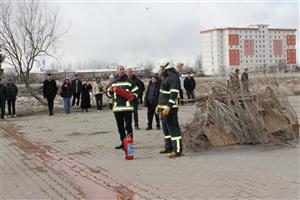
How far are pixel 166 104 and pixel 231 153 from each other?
1717 mm

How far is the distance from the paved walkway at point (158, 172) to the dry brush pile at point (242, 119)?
0.33 metres

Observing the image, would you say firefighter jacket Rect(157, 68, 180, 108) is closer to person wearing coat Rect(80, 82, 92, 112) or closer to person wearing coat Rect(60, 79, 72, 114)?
person wearing coat Rect(60, 79, 72, 114)

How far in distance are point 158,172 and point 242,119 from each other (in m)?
3.11

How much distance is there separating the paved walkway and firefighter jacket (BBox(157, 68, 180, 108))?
113 cm

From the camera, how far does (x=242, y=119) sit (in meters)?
9.76

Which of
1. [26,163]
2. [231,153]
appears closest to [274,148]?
[231,153]

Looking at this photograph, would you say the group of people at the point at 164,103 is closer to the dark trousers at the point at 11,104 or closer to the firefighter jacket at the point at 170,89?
the firefighter jacket at the point at 170,89

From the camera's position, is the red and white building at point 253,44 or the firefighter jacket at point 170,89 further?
the red and white building at point 253,44

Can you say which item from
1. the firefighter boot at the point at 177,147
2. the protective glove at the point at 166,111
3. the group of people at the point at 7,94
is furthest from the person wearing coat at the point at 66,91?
the protective glove at the point at 166,111

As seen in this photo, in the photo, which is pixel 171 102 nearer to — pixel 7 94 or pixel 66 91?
pixel 66 91

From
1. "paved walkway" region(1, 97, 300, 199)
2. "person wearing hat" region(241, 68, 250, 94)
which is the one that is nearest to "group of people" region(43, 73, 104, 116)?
"paved walkway" region(1, 97, 300, 199)

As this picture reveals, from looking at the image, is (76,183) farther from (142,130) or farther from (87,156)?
(142,130)

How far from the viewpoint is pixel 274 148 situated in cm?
944

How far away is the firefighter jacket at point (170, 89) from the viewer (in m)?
8.67
